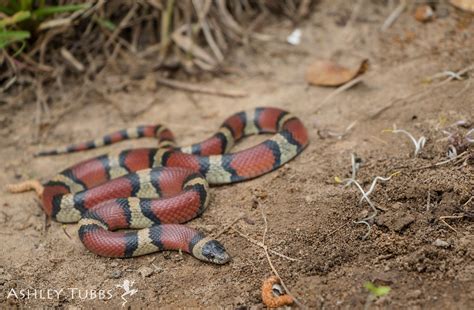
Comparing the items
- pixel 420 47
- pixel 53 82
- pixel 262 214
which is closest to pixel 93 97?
pixel 53 82

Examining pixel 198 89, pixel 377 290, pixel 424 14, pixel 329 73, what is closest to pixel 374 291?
pixel 377 290

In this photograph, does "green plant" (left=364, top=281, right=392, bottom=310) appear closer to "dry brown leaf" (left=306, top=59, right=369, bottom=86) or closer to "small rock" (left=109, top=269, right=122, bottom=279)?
"small rock" (left=109, top=269, right=122, bottom=279)

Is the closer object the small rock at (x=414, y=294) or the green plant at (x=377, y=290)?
the green plant at (x=377, y=290)

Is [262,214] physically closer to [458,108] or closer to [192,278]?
[192,278]

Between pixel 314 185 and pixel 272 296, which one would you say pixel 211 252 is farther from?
pixel 314 185

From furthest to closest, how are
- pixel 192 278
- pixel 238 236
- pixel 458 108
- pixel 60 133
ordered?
pixel 60 133 → pixel 458 108 → pixel 238 236 → pixel 192 278

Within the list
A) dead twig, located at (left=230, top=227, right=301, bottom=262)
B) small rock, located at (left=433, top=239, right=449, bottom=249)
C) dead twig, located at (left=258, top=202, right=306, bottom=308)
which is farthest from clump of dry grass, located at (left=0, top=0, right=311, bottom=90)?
small rock, located at (left=433, top=239, right=449, bottom=249)

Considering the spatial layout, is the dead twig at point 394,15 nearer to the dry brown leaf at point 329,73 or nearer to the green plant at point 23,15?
the dry brown leaf at point 329,73

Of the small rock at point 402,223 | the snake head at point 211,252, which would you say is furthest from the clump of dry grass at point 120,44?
the small rock at point 402,223
